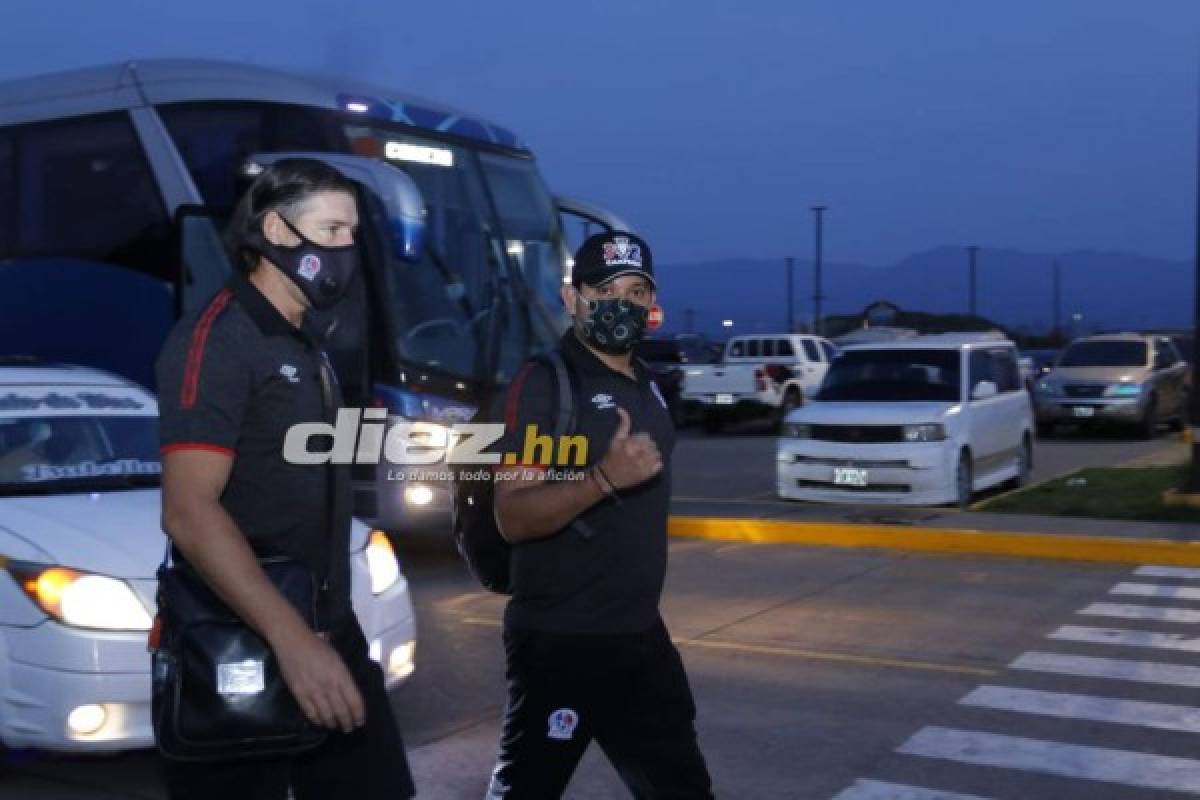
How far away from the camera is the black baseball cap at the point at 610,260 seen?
3400 millimetres

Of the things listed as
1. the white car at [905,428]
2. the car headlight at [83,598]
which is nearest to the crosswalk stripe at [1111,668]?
the car headlight at [83,598]

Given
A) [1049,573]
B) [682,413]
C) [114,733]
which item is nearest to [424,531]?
[1049,573]

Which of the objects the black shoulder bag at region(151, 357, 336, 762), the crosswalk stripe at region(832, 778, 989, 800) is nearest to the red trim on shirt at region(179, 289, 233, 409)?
the black shoulder bag at region(151, 357, 336, 762)

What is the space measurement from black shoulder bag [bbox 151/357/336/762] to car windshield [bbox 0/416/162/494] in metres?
3.78

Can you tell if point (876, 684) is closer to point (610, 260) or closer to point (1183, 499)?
point (610, 260)

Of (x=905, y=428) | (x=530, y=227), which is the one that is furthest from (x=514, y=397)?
(x=905, y=428)

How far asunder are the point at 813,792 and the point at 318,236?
11.6 feet

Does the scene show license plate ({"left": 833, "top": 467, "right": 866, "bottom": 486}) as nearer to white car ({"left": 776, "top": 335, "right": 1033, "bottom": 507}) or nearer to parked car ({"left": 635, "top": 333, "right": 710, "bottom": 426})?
white car ({"left": 776, "top": 335, "right": 1033, "bottom": 507})

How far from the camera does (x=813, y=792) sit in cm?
534

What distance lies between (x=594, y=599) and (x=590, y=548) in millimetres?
124

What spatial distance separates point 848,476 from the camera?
13.3 meters

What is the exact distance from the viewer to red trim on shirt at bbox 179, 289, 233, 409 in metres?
2.47

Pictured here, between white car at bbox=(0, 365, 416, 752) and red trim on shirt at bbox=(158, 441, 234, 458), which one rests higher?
red trim on shirt at bbox=(158, 441, 234, 458)

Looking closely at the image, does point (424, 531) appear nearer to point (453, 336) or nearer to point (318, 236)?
point (453, 336)
